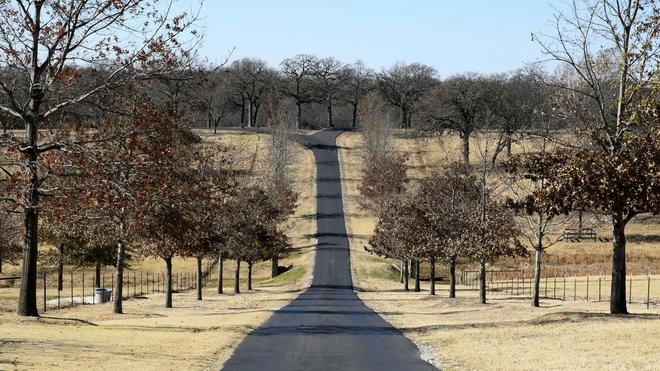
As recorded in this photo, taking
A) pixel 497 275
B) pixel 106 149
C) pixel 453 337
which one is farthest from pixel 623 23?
pixel 497 275

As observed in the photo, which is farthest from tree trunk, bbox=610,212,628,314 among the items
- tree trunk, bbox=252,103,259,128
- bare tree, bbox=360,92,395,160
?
tree trunk, bbox=252,103,259,128

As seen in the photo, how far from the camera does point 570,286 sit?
5534 centimetres

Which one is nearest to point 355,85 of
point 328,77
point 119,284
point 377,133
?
point 328,77

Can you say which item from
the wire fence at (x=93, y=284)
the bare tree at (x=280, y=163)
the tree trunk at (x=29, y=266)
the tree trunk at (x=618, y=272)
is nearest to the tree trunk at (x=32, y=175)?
the tree trunk at (x=29, y=266)

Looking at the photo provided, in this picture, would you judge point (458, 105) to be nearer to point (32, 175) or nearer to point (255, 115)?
point (255, 115)

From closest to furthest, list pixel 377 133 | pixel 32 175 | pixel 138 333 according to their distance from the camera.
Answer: pixel 32 175 → pixel 138 333 → pixel 377 133

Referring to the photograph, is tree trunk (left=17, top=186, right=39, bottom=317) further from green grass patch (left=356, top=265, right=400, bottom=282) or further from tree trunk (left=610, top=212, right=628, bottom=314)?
green grass patch (left=356, top=265, right=400, bottom=282)

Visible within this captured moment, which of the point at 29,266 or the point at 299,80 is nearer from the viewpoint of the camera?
the point at 29,266

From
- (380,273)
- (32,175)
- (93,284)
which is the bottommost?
(93,284)

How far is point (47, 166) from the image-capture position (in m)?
22.0

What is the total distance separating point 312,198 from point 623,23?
85.8 metres

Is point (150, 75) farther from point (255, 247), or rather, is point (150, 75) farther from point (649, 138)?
point (255, 247)

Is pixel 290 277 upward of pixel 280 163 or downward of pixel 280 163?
downward

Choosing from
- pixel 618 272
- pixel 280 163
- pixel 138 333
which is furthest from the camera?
pixel 280 163
